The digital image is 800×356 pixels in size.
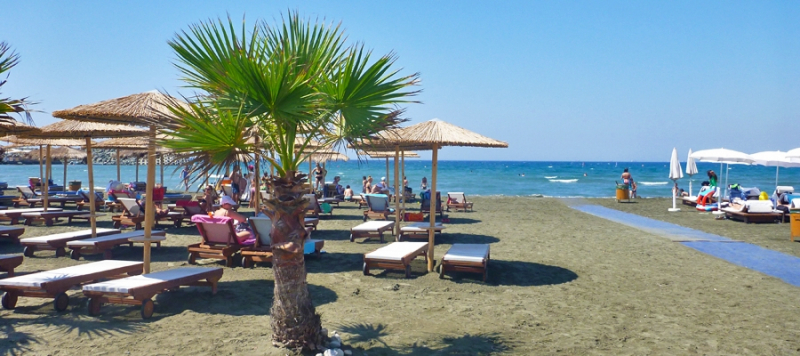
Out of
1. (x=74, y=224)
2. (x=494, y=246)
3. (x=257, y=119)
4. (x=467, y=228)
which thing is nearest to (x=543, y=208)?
(x=467, y=228)

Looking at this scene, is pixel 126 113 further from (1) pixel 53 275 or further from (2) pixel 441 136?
(2) pixel 441 136

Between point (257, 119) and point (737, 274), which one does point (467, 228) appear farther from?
point (257, 119)

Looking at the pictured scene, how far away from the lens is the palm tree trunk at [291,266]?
14.0 ft

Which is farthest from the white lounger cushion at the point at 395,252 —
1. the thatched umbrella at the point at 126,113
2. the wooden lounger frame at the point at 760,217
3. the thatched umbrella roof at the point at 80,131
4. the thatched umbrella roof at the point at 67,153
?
the thatched umbrella roof at the point at 67,153

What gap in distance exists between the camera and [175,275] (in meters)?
6.09

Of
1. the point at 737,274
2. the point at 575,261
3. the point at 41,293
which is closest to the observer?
the point at 41,293

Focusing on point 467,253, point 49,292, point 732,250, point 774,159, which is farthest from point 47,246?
point 774,159

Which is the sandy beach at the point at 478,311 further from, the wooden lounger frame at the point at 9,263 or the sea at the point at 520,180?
the sea at the point at 520,180

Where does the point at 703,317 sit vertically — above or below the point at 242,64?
below

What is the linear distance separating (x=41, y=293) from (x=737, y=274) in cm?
907

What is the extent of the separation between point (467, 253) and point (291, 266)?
4000mm

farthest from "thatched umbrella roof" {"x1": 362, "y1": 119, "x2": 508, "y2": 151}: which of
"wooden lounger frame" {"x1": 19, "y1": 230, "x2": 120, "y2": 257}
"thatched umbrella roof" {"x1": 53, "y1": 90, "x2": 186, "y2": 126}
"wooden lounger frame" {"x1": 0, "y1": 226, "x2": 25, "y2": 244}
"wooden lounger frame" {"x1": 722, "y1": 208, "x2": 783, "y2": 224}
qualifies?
"wooden lounger frame" {"x1": 722, "y1": 208, "x2": 783, "y2": 224}

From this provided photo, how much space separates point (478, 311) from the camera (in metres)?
5.99

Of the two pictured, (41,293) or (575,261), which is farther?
(575,261)
